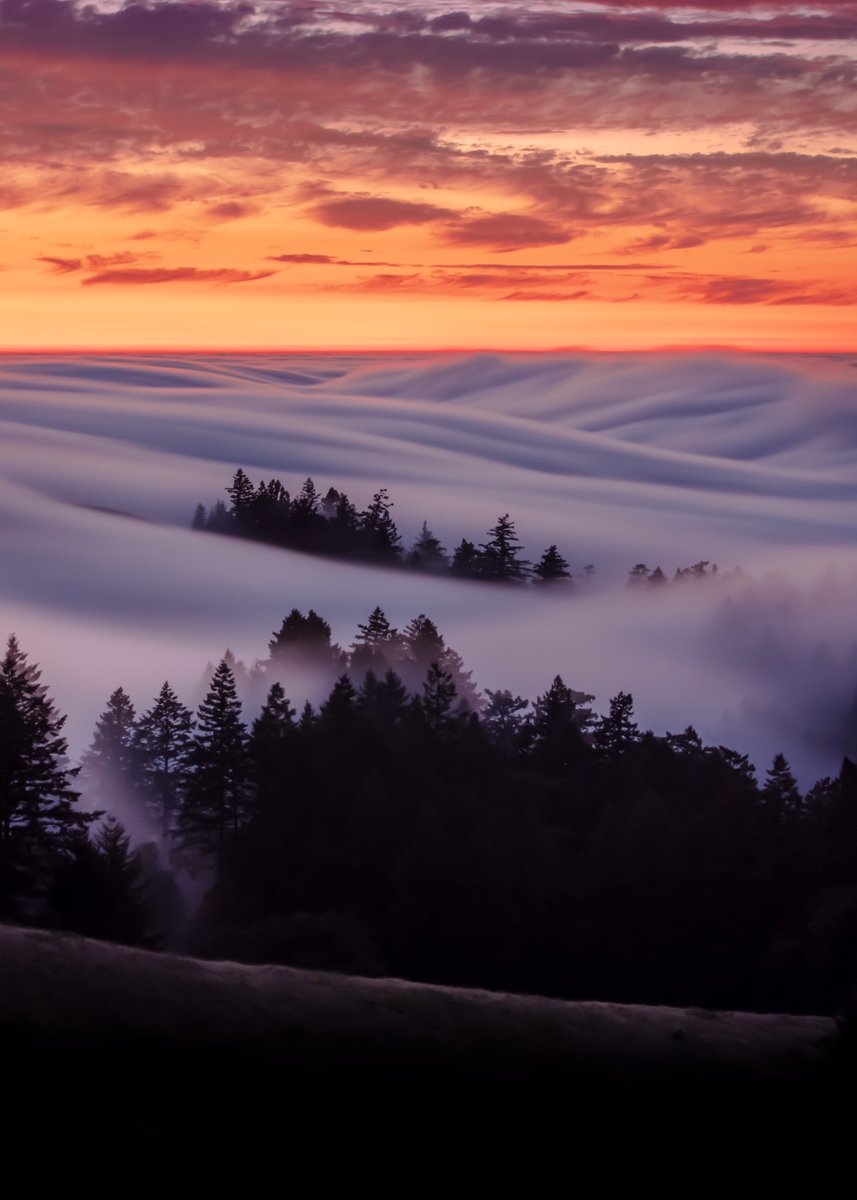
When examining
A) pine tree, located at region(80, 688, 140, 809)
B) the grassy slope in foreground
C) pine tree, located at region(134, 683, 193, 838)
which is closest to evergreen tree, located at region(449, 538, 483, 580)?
pine tree, located at region(80, 688, 140, 809)

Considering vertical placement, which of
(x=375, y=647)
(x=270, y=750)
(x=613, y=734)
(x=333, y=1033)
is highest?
(x=375, y=647)

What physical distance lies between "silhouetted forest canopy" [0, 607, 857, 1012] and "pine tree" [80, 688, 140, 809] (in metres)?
23.9

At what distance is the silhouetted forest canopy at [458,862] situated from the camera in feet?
117

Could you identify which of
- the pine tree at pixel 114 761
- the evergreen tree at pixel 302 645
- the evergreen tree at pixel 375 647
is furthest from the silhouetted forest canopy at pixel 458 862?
the evergreen tree at pixel 302 645

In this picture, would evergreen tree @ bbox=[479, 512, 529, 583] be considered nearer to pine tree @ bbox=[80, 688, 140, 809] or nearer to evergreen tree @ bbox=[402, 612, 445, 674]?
evergreen tree @ bbox=[402, 612, 445, 674]

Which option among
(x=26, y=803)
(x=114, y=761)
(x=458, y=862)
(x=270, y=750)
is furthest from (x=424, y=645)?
(x=26, y=803)

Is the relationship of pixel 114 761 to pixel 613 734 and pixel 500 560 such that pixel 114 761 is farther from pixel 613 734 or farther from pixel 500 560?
pixel 500 560

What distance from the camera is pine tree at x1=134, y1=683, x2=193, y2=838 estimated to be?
7212 cm

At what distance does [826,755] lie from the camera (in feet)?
547

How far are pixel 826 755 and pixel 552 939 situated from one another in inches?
5317

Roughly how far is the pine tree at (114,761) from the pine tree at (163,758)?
103cm

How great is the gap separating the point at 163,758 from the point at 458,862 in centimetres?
4002

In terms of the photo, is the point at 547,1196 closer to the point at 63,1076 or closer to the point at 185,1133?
the point at 185,1133

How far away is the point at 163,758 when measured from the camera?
78.8m
